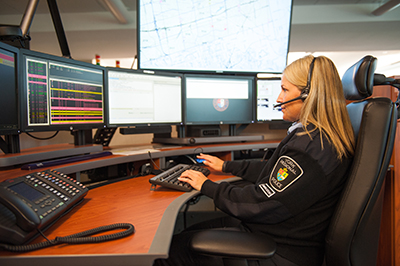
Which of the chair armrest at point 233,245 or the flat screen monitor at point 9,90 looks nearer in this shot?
the chair armrest at point 233,245

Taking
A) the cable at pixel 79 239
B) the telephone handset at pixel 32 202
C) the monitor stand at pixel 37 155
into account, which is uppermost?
the monitor stand at pixel 37 155

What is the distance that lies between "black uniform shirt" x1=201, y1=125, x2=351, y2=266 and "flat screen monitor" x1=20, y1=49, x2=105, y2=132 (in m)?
0.83

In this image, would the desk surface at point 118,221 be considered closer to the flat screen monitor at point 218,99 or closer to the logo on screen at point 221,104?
the flat screen monitor at point 218,99

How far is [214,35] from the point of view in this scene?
1781 mm

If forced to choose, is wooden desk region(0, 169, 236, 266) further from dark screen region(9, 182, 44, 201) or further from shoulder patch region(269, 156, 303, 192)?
shoulder patch region(269, 156, 303, 192)

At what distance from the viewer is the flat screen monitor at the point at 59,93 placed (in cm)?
97

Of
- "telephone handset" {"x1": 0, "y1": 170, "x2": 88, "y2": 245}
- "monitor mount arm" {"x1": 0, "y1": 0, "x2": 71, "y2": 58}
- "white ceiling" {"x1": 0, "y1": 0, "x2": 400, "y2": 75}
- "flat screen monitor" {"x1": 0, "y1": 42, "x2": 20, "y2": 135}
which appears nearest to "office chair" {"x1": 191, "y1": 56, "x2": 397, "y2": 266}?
"telephone handset" {"x1": 0, "y1": 170, "x2": 88, "y2": 245}

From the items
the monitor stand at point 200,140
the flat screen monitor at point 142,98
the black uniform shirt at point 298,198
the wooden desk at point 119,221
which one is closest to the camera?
the wooden desk at point 119,221

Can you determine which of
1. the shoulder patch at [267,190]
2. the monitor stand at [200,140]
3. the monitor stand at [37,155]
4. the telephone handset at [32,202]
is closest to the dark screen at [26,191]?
the telephone handset at [32,202]

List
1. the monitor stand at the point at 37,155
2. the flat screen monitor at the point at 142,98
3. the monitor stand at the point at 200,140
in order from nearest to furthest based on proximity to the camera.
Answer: the monitor stand at the point at 37,155
the flat screen monitor at the point at 142,98
the monitor stand at the point at 200,140

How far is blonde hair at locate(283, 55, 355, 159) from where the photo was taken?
0.78 m

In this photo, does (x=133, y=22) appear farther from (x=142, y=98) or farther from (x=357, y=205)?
(x=357, y=205)

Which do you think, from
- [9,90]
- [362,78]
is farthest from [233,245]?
[9,90]

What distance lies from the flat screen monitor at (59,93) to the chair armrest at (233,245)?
2.78 ft
